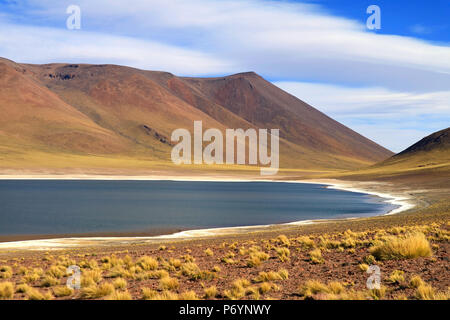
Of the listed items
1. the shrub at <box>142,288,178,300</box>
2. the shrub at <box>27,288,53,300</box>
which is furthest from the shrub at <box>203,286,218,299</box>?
the shrub at <box>27,288,53,300</box>

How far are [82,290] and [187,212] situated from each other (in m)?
36.3

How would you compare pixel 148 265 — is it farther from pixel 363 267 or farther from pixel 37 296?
pixel 363 267

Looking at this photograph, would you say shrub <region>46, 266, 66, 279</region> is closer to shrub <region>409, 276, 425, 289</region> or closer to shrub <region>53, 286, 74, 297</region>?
shrub <region>53, 286, 74, 297</region>

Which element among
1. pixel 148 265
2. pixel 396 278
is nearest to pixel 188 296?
pixel 148 265

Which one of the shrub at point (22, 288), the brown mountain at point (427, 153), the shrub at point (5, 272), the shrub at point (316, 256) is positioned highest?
the brown mountain at point (427, 153)

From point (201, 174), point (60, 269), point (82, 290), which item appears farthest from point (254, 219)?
point (201, 174)

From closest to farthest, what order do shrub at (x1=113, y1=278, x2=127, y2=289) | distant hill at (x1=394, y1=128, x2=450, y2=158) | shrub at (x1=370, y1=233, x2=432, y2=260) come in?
shrub at (x1=113, y1=278, x2=127, y2=289), shrub at (x1=370, y1=233, x2=432, y2=260), distant hill at (x1=394, y1=128, x2=450, y2=158)

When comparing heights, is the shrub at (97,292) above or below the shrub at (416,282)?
below

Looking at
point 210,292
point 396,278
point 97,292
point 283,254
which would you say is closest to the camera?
point 210,292

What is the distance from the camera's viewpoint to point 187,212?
47.8 m

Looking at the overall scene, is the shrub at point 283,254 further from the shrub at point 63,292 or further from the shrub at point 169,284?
the shrub at point 63,292

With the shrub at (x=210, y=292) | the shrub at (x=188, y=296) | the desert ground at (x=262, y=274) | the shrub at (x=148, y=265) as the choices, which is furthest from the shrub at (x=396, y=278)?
the shrub at (x=148, y=265)
